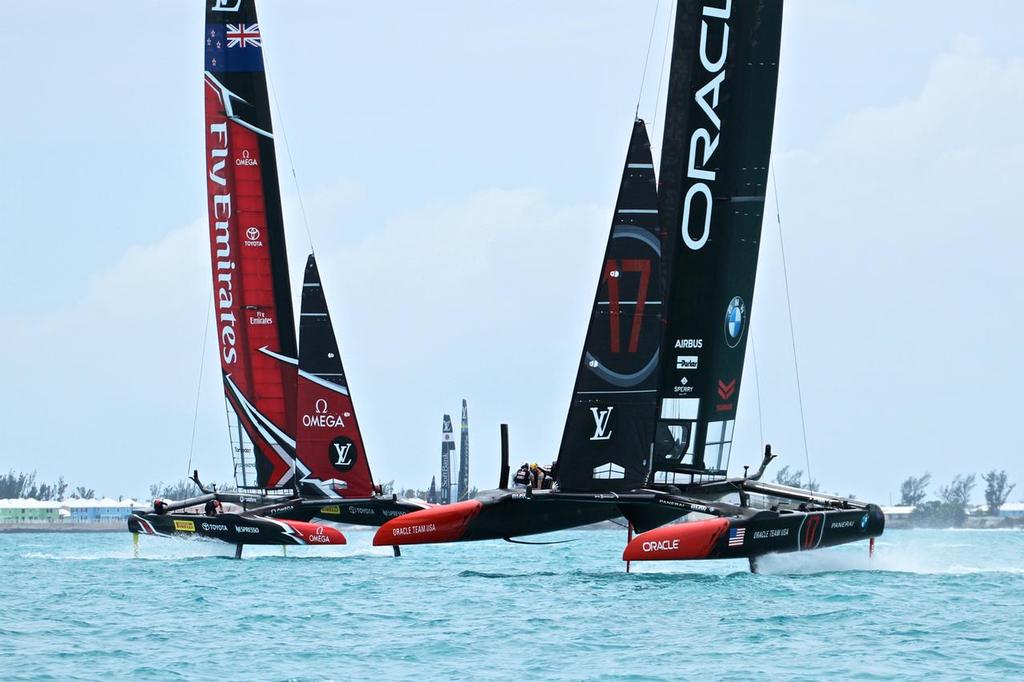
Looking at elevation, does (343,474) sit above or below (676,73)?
below

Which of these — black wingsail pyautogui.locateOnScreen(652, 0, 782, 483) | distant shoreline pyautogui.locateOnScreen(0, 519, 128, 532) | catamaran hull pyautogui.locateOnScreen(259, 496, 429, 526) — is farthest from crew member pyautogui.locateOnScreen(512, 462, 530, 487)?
distant shoreline pyautogui.locateOnScreen(0, 519, 128, 532)

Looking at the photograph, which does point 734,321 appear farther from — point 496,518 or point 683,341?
point 496,518

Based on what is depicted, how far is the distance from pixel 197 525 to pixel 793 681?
17.6m

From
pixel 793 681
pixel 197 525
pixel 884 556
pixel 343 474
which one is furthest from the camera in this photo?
pixel 343 474

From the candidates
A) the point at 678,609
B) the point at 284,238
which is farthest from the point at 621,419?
the point at 284,238

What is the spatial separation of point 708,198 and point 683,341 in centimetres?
207

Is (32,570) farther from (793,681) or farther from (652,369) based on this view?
(793,681)

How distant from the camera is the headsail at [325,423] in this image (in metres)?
31.0

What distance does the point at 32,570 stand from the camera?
Result: 29.8m

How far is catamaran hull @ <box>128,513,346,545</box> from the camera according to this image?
2778cm

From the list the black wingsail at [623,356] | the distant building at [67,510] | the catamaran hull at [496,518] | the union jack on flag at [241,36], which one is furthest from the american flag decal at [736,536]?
the distant building at [67,510]

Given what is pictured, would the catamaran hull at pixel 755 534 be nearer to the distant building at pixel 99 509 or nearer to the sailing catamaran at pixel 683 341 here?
the sailing catamaran at pixel 683 341

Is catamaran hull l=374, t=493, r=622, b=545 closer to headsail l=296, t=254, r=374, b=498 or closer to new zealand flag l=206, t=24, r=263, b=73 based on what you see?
headsail l=296, t=254, r=374, b=498

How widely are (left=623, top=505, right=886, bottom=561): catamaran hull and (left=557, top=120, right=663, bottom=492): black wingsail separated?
1422mm
